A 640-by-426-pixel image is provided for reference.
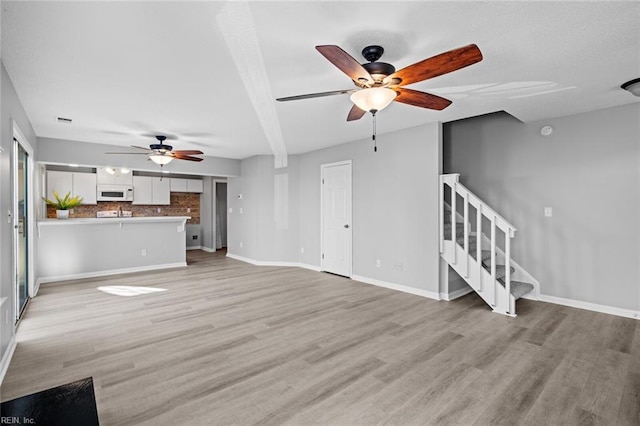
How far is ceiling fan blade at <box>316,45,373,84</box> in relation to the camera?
5.90 ft

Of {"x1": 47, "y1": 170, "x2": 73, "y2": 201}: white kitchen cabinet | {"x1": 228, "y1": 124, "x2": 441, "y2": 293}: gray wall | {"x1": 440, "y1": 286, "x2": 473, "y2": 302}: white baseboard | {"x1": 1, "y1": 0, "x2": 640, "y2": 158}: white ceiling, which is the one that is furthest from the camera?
{"x1": 47, "y1": 170, "x2": 73, "y2": 201}: white kitchen cabinet

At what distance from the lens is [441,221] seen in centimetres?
430

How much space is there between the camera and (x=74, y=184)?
7.30 meters

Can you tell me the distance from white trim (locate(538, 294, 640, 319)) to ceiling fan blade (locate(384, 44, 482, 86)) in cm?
366

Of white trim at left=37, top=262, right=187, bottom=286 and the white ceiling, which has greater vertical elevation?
the white ceiling

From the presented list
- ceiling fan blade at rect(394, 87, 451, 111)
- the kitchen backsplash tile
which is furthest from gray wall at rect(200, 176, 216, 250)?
ceiling fan blade at rect(394, 87, 451, 111)

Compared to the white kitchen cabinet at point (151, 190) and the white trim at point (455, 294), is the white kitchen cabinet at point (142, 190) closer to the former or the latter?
the white kitchen cabinet at point (151, 190)

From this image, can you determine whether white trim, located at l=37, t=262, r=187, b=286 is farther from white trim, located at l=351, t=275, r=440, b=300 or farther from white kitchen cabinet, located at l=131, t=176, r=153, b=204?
white trim, located at l=351, t=275, r=440, b=300

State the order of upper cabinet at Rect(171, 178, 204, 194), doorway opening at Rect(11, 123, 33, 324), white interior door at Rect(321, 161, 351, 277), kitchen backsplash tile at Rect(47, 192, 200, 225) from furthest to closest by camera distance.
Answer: upper cabinet at Rect(171, 178, 204, 194)
kitchen backsplash tile at Rect(47, 192, 200, 225)
white interior door at Rect(321, 161, 351, 277)
doorway opening at Rect(11, 123, 33, 324)

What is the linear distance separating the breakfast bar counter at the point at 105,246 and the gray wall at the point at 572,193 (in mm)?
5860

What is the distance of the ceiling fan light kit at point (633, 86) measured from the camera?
291 centimetres

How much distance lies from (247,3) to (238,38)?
15.9 inches

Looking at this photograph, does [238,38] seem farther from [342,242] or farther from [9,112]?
[342,242]

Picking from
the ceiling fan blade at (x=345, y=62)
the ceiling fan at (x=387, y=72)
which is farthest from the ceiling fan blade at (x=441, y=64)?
the ceiling fan blade at (x=345, y=62)
